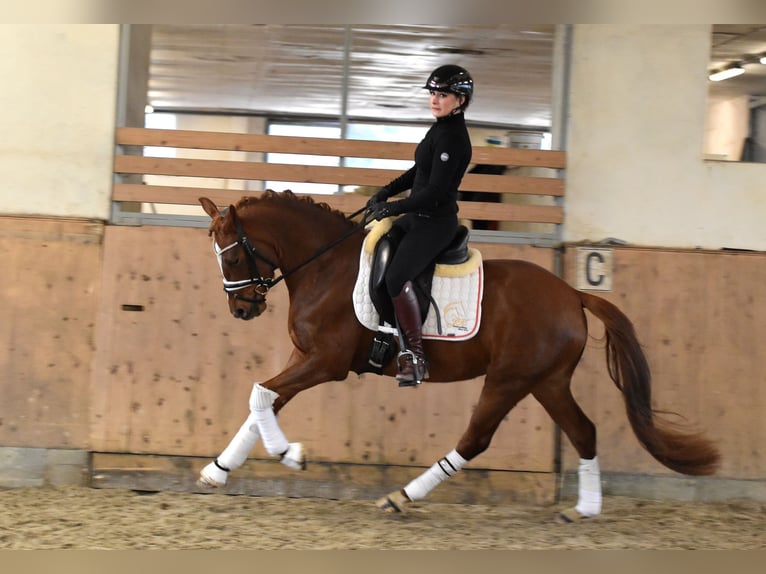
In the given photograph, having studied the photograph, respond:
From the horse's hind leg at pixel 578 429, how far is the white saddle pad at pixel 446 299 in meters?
0.63

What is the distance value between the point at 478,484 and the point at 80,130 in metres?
3.91

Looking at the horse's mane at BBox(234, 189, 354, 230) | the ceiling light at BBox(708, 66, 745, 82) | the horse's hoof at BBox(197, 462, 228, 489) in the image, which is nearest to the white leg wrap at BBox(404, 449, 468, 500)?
the horse's hoof at BBox(197, 462, 228, 489)

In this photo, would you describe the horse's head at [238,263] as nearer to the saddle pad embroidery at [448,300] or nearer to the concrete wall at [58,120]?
the saddle pad embroidery at [448,300]

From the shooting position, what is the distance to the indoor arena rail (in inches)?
253

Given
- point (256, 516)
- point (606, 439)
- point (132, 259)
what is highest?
point (132, 259)

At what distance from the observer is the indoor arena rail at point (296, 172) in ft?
21.1

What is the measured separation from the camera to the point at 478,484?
21.0 feet

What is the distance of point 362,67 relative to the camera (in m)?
9.48

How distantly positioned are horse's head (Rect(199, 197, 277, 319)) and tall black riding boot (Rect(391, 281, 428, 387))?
2.63 ft

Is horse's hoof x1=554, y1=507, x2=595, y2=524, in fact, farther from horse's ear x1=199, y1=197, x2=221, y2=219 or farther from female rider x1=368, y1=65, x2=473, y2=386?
horse's ear x1=199, y1=197, x2=221, y2=219

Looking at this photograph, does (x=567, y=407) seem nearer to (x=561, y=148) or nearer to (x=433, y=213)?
(x=433, y=213)

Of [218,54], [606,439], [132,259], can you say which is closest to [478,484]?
[606,439]

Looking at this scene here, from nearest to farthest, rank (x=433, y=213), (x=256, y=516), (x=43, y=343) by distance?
(x=433, y=213)
(x=256, y=516)
(x=43, y=343)

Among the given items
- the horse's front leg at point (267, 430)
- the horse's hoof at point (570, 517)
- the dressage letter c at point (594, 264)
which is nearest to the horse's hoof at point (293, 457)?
the horse's front leg at point (267, 430)
